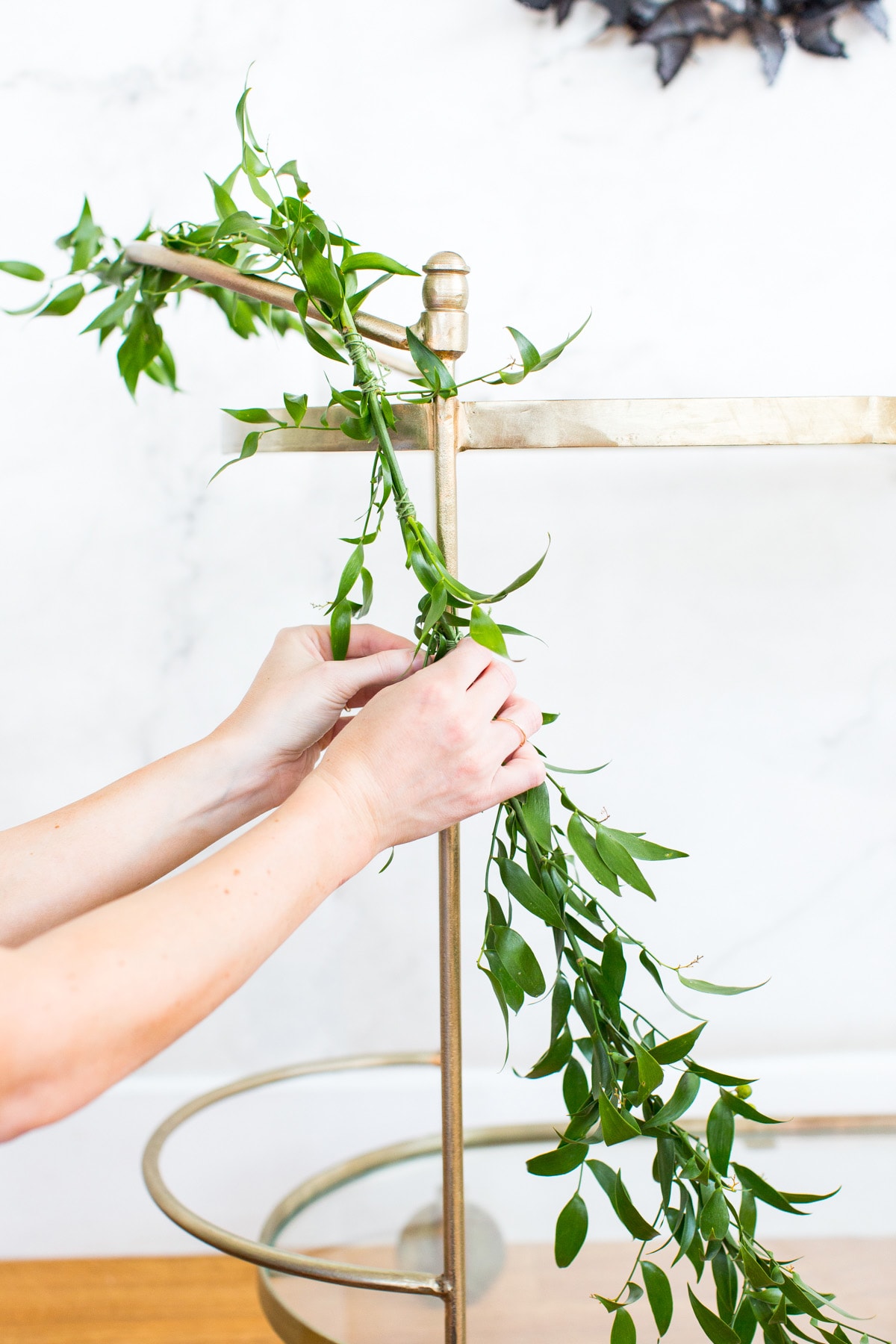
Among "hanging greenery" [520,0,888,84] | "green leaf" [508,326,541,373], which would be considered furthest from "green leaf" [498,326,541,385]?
"hanging greenery" [520,0,888,84]

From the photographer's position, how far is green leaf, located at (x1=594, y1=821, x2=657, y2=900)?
54cm

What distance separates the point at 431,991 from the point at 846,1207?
19.9 inches

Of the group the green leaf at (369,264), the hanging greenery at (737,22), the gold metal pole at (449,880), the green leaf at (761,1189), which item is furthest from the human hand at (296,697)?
the hanging greenery at (737,22)

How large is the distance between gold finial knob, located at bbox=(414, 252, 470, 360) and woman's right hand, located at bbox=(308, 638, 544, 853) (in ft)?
0.55

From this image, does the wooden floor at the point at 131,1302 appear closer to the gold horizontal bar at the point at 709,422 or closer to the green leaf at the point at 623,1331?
the green leaf at the point at 623,1331

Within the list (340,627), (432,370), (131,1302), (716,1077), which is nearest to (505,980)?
(716,1077)

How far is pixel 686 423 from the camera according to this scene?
21.0 inches

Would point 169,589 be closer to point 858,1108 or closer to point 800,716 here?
point 800,716

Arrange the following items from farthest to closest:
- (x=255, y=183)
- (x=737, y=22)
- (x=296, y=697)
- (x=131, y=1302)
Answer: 1. (x=131, y=1302)
2. (x=737, y=22)
3. (x=296, y=697)
4. (x=255, y=183)

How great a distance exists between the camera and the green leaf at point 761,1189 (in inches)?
21.8

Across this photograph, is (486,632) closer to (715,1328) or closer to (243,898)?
(243,898)

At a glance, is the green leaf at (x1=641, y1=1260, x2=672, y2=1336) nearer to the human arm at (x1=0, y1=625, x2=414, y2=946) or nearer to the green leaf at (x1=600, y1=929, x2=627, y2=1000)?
the green leaf at (x1=600, y1=929, x2=627, y2=1000)

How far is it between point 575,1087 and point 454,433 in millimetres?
362

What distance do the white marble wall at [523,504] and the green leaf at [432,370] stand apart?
1.84ft
